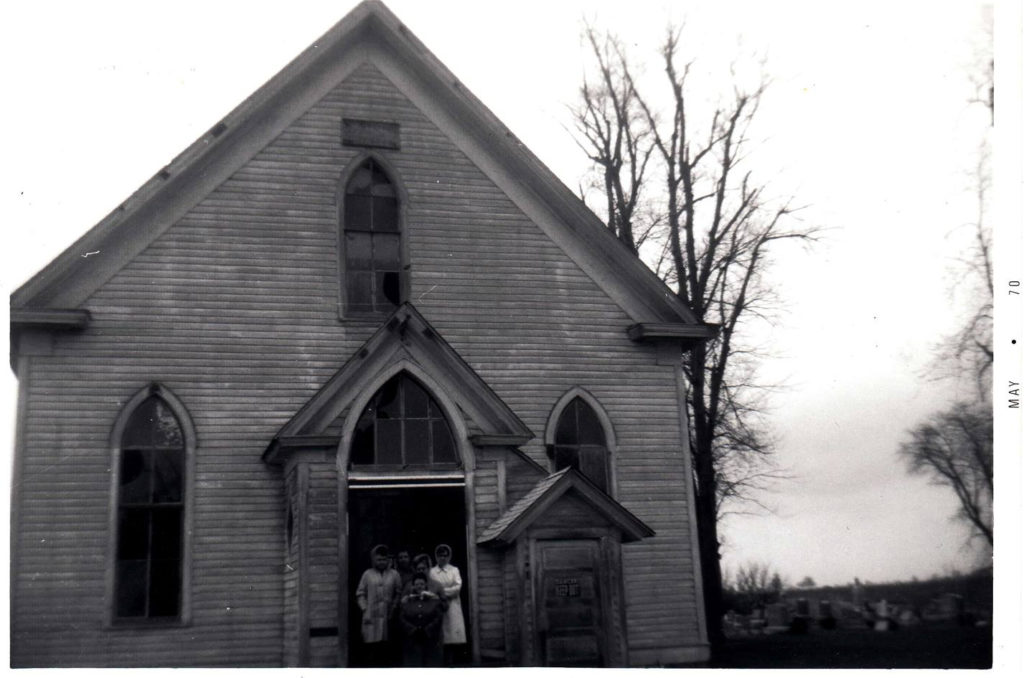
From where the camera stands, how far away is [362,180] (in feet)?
48.0

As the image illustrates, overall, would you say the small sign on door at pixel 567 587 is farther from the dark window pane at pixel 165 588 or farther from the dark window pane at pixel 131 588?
the dark window pane at pixel 131 588

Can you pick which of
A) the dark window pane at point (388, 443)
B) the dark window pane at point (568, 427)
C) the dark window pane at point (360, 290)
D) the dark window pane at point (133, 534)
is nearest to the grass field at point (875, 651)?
the dark window pane at point (568, 427)

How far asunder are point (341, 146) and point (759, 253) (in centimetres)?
874

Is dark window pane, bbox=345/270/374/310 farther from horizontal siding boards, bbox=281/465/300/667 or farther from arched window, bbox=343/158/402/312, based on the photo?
horizontal siding boards, bbox=281/465/300/667

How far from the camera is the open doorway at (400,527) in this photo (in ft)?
41.9

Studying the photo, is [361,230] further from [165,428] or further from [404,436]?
[165,428]

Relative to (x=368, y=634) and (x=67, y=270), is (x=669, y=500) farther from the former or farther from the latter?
(x=67, y=270)

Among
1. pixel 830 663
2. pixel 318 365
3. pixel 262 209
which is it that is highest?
pixel 262 209

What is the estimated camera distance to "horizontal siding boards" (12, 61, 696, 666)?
41.7 feet

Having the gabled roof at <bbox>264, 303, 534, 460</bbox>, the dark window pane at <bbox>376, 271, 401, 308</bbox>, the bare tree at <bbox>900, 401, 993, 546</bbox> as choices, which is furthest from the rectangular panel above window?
the bare tree at <bbox>900, 401, 993, 546</bbox>

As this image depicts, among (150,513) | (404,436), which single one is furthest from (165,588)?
(404,436)

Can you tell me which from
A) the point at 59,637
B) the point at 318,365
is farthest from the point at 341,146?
the point at 59,637

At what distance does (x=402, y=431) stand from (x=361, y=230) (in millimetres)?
3025

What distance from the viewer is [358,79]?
48.6 ft
